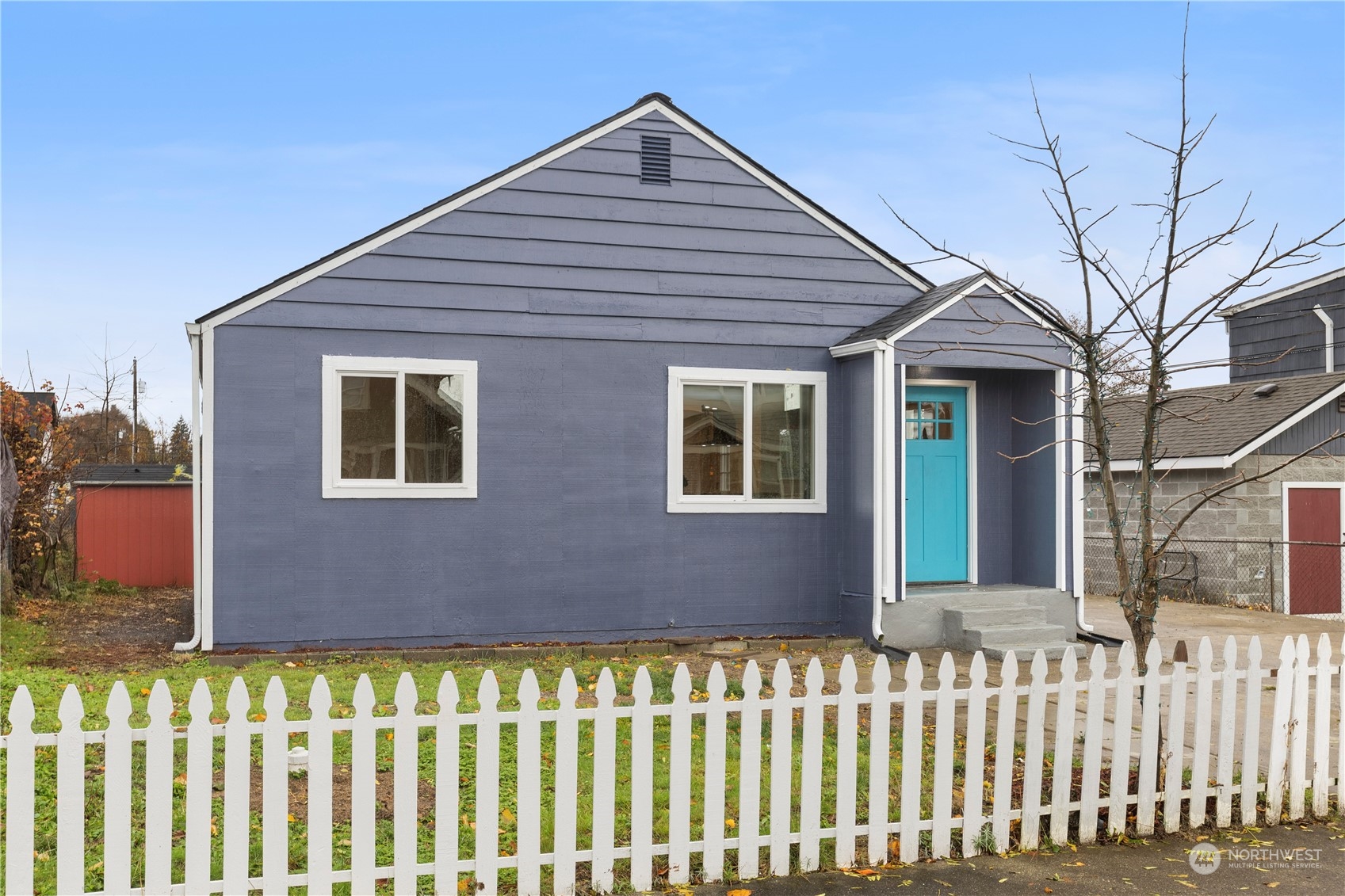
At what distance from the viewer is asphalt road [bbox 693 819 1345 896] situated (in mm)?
4656

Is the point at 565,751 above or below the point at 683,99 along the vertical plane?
below

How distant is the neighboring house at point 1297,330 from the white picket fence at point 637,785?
1978 cm

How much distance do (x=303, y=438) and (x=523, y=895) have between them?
22.5 feet

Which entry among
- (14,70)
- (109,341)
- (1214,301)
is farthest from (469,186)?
(109,341)

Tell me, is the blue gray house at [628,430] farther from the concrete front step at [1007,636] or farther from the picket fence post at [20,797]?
the picket fence post at [20,797]

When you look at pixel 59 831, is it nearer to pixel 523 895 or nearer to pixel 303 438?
pixel 523 895

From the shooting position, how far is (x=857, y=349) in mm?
11133

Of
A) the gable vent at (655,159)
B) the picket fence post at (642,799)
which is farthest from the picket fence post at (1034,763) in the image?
the gable vent at (655,159)

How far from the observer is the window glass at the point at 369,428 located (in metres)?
10.5

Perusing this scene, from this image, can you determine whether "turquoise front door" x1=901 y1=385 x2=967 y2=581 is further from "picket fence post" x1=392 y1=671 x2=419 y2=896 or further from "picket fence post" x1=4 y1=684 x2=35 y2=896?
"picket fence post" x1=4 y1=684 x2=35 y2=896

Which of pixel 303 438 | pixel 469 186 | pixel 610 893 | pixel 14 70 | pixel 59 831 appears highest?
pixel 14 70

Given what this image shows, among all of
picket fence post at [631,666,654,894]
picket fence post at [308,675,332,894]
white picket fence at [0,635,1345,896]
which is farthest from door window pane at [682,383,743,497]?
picket fence post at [308,675,332,894]

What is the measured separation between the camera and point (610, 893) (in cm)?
449

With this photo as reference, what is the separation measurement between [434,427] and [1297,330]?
21.7m
